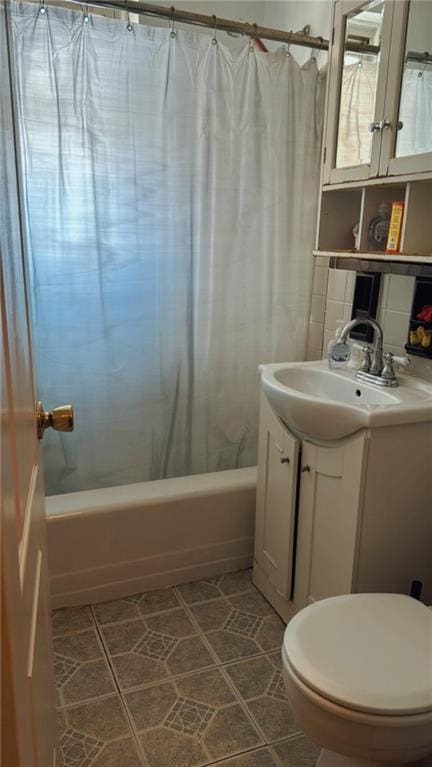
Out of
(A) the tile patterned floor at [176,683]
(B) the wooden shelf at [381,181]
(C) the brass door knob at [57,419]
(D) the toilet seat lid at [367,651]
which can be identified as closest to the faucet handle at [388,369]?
(B) the wooden shelf at [381,181]

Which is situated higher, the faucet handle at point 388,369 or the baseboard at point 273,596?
the faucet handle at point 388,369

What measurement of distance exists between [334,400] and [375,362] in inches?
7.7

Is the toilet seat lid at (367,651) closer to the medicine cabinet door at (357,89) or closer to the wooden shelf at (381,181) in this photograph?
the wooden shelf at (381,181)

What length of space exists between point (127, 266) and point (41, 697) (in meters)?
→ 1.54

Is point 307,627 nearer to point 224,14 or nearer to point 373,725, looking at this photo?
point 373,725

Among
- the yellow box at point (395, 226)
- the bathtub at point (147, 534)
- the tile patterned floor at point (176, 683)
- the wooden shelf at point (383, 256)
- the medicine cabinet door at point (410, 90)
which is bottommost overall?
the tile patterned floor at point (176, 683)

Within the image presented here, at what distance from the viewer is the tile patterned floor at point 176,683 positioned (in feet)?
4.88

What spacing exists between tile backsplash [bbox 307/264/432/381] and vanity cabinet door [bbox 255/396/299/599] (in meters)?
0.47

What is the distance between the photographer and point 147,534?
82.0 inches

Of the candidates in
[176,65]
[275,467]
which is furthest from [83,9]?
[275,467]

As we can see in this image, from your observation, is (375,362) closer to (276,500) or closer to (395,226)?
(395,226)

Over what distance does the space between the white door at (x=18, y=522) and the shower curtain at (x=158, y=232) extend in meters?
1.08

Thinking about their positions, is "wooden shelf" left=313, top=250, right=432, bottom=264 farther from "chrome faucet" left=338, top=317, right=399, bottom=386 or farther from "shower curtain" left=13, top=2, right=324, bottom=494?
"shower curtain" left=13, top=2, right=324, bottom=494

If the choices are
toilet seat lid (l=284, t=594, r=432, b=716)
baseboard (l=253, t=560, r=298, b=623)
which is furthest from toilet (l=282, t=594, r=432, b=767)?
baseboard (l=253, t=560, r=298, b=623)
